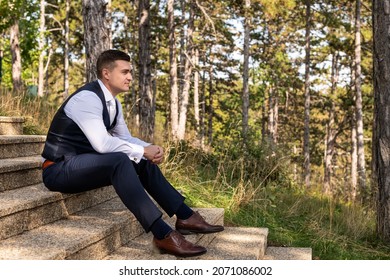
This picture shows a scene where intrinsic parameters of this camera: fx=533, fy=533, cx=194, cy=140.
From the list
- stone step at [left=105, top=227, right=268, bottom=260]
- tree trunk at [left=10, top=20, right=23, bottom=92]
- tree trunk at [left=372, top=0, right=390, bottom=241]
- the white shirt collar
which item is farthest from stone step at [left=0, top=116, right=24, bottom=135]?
tree trunk at [left=10, top=20, right=23, bottom=92]

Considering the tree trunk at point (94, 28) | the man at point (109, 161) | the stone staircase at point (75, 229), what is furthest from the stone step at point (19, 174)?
the tree trunk at point (94, 28)

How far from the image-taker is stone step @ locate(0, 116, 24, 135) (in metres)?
6.17

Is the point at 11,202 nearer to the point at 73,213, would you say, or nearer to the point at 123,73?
the point at 73,213

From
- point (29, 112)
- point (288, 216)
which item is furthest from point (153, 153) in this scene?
point (29, 112)

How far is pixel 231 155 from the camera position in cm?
823

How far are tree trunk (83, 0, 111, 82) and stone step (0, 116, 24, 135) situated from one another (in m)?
1.15

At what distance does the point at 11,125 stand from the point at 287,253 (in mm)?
3530

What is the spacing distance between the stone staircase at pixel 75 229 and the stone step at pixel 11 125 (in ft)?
2.74

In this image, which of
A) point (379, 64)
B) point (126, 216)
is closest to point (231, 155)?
point (379, 64)

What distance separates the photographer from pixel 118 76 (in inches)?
160

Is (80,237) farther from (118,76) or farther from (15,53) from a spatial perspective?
(15,53)

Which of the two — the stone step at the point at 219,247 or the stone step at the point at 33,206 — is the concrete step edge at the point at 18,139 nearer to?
the stone step at the point at 33,206

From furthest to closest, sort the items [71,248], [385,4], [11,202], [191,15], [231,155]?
[191,15] → [231,155] → [385,4] → [11,202] → [71,248]
